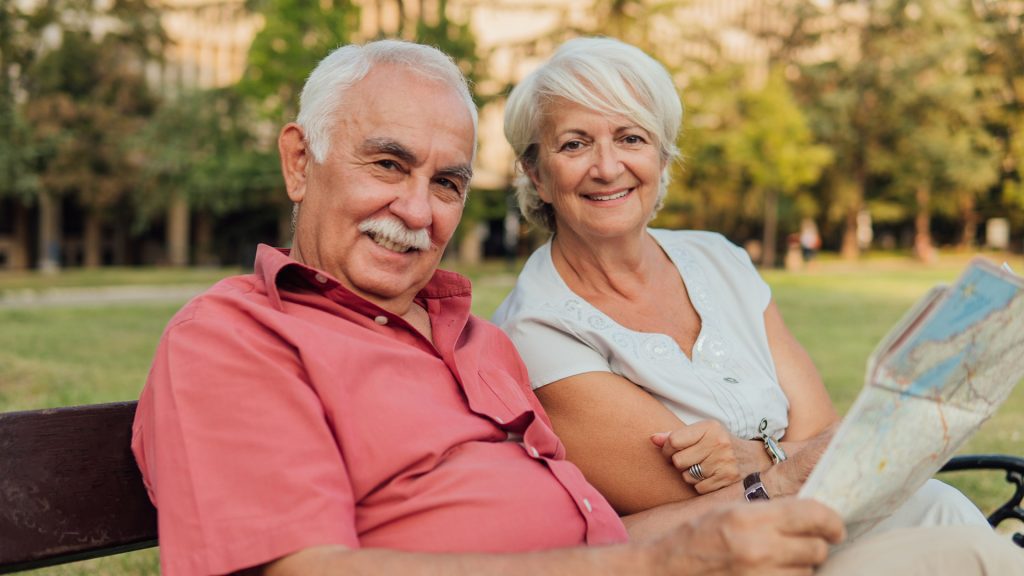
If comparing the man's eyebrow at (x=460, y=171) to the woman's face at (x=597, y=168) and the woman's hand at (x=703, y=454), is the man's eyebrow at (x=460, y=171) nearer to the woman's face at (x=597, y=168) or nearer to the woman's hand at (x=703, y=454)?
the woman's face at (x=597, y=168)

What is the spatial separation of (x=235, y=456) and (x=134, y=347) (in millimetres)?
10343

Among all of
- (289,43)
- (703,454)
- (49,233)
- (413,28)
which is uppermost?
(703,454)

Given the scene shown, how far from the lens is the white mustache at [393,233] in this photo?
230 cm

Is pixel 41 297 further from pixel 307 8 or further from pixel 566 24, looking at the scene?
pixel 566 24

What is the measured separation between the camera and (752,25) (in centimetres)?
4841

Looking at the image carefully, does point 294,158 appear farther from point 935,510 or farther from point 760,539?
point 935,510

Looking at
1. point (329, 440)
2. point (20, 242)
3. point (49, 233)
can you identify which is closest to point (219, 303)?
point (329, 440)

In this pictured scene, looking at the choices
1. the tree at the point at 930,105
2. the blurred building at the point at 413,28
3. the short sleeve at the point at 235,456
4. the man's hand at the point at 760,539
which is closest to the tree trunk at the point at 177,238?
the blurred building at the point at 413,28

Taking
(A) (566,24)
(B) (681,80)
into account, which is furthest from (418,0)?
(B) (681,80)

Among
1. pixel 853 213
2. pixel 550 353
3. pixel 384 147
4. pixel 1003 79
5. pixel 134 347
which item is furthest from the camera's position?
pixel 853 213

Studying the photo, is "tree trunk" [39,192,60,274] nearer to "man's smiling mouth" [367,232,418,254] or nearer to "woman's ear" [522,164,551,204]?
"woman's ear" [522,164,551,204]

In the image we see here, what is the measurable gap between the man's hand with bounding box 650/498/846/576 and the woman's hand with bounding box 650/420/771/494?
0.95m

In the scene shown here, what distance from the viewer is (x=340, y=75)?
227 centimetres

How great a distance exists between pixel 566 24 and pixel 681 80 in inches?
144
